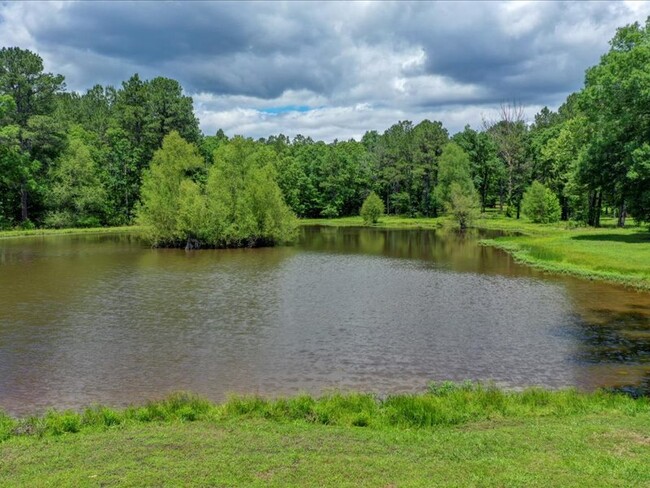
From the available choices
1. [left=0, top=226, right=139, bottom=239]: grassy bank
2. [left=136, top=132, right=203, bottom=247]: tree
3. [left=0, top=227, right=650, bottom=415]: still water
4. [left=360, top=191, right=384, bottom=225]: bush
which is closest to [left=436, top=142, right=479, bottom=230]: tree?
[left=360, top=191, right=384, bottom=225]: bush

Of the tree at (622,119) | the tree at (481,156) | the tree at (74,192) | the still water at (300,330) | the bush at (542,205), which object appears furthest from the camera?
the tree at (481,156)

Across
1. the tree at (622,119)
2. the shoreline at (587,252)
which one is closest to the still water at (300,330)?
the shoreline at (587,252)

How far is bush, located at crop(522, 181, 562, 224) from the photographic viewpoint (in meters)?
88.8

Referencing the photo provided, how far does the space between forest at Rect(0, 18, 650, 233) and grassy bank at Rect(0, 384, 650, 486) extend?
137ft

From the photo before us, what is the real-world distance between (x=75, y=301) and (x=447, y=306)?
21685 mm

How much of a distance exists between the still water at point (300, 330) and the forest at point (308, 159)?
20.7 m

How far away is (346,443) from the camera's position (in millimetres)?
10914

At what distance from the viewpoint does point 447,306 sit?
29609 mm

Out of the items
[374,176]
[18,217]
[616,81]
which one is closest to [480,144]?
[374,176]

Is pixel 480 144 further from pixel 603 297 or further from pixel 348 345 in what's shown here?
pixel 348 345

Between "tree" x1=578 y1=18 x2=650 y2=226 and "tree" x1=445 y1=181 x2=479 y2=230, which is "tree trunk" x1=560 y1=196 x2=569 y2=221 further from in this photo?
"tree" x1=578 y1=18 x2=650 y2=226

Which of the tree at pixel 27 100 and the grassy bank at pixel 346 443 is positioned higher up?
the tree at pixel 27 100

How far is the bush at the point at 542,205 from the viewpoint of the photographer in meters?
88.8

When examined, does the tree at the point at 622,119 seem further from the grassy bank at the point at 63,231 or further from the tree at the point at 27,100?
the tree at the point at 27,100
